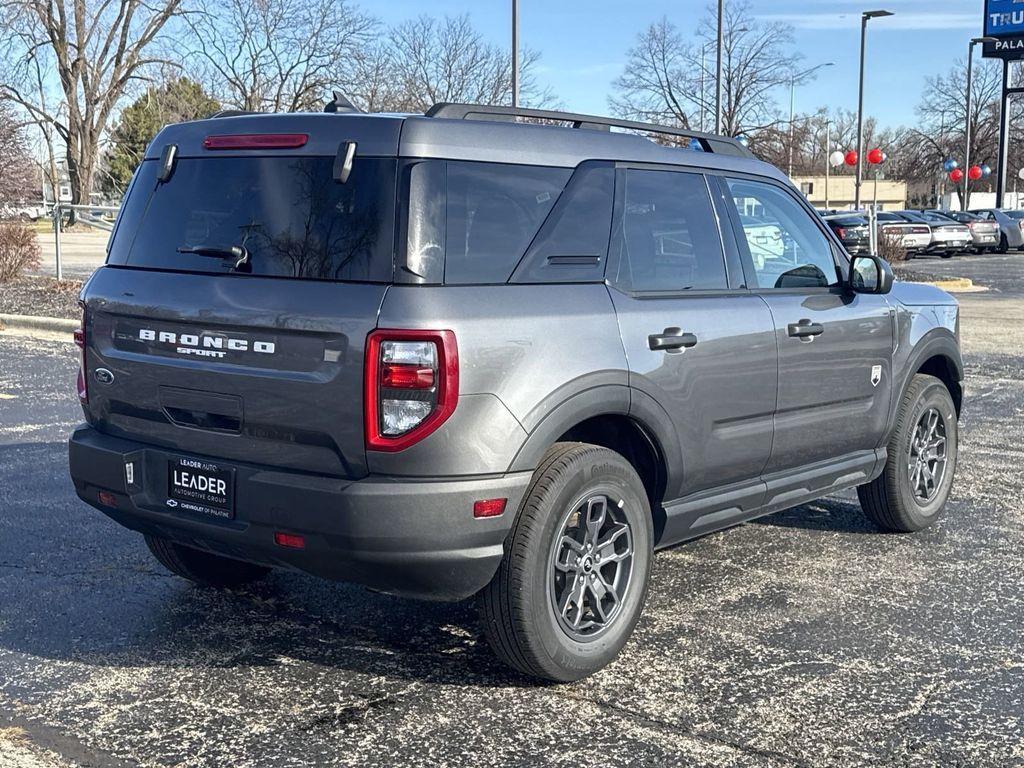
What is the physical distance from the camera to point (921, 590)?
530cm

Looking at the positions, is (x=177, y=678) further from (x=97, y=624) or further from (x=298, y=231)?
(x=298, y=231)

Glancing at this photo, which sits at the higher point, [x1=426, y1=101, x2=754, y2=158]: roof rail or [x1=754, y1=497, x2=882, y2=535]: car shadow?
[x1=426, y1=101, x2=754, y2=158]: roof rail

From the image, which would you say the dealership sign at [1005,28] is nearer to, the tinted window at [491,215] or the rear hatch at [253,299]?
the tinted window at [491,215]

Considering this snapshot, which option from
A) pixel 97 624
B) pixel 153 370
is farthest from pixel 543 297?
pixel 97 624

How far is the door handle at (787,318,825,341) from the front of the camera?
512 cm

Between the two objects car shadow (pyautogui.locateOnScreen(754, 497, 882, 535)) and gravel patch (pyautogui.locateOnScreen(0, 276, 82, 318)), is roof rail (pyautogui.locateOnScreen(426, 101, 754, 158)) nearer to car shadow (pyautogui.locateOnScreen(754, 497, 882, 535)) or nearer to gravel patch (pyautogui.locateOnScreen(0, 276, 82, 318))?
car shadow (pyautogui.locateOnScreen(754, 497, 882, 535))

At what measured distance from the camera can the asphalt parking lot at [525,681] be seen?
369cm

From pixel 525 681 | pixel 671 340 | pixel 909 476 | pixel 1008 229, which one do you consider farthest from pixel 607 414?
pixel 1008 229

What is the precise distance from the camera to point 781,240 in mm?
5391

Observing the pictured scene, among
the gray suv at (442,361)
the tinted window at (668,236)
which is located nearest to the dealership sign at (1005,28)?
the tinted window at (668,236)

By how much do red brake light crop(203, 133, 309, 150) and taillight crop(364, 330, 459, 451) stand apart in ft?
2.68

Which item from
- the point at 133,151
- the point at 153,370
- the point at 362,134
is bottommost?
the point at 153,370

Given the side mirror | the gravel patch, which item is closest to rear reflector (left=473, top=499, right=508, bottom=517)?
the side mirror

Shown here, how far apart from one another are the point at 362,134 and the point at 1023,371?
10368 millimetres
